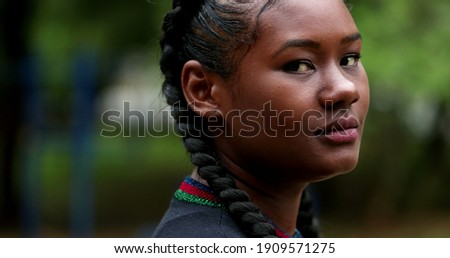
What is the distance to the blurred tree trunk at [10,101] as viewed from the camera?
28.5 ft

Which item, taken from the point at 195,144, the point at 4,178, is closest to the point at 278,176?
the point at 195,144

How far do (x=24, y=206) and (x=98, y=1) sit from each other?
2468 millimetres

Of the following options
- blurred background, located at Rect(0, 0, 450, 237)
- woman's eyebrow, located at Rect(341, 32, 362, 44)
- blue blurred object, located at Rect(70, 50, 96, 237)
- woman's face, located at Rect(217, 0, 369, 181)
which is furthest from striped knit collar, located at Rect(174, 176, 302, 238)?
blue blurred object, located at Rect(70, 50, 96, 237)

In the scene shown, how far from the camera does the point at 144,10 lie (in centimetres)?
820

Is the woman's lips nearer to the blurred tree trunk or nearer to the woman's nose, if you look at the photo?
the woman's nose

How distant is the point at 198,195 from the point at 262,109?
36 centimetres

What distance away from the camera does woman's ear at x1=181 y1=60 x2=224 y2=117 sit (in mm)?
2443

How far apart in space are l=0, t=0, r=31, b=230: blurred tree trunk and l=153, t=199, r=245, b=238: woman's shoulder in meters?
6.58

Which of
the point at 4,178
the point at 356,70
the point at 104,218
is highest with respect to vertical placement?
the point at 356,70

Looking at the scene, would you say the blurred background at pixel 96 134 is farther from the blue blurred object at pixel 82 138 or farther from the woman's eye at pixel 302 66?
the woman's eye at pixel 302 66

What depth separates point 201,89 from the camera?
249 cm
